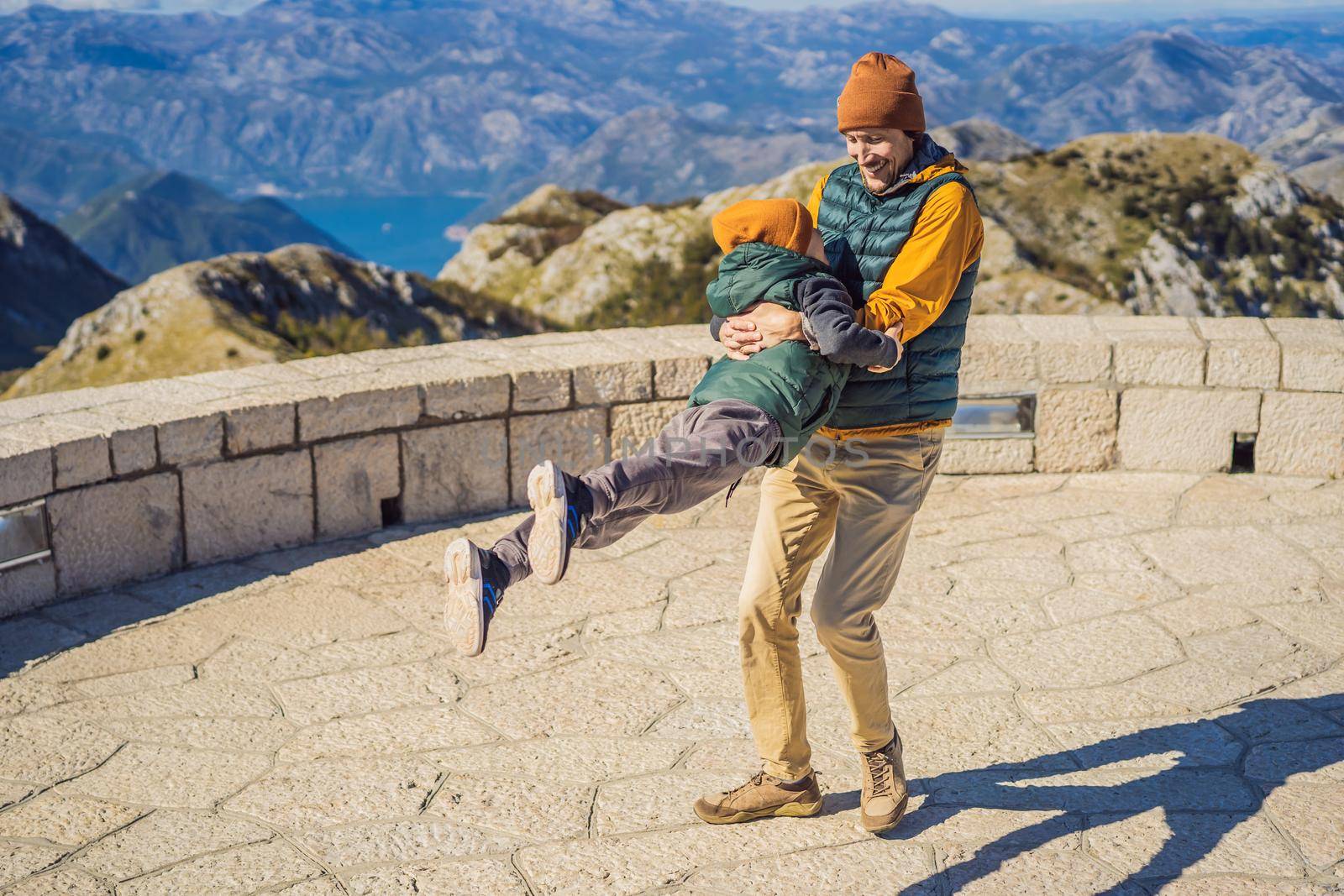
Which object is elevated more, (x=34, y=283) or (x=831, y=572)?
(x=831, y=572)

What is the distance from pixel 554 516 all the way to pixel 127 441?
290 cm

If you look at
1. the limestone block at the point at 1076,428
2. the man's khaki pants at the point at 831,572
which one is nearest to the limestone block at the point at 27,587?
the man's khaki pants at the point at 831,572

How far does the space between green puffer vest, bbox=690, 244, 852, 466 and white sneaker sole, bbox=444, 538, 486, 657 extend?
0.64 meters

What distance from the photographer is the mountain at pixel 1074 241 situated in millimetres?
33688

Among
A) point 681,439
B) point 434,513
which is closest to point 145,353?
point 434,513

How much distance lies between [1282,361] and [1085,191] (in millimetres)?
48048

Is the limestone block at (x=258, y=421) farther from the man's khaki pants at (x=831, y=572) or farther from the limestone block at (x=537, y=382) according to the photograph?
the man's khaki pants at (x=831, y=572)

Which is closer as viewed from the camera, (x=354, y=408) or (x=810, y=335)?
(x=810, y=335)

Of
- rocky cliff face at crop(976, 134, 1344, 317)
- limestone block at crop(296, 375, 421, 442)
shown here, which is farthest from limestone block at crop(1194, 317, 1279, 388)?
rocky cliff face at crop(976, 134, 1344, 317)

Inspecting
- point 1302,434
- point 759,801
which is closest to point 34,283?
point 1302,434

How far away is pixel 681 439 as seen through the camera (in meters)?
2.53

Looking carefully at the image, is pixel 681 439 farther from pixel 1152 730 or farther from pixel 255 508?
pixel 255 508

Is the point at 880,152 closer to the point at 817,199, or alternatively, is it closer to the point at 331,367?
the point at 817,199

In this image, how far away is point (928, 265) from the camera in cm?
259
